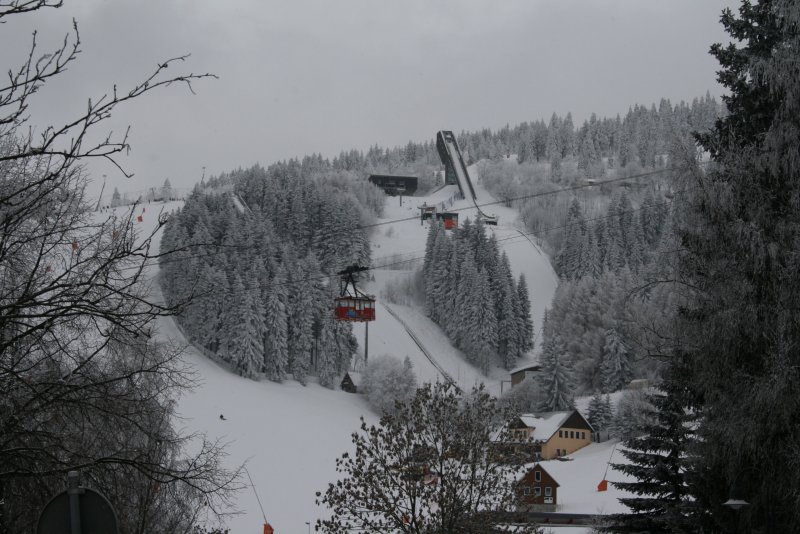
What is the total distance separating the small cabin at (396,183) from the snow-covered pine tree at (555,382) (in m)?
89.6

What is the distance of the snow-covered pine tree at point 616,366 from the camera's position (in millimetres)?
76688

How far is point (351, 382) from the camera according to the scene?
2965 inches

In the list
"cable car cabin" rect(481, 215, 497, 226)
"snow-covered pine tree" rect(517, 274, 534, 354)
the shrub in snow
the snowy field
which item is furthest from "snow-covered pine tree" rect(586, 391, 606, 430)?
"cable car cabin" rect(481, 215, 497, 226)

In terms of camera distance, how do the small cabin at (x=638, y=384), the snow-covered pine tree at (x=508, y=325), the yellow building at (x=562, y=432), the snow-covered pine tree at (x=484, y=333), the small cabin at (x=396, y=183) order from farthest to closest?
the small cabin at (x=396, y=183)
the snow-covered pine tree at (x=508, y=325)
the snow-covered pine tree at (x=484, y=333)
the small cabin at (x=638, y=384)
the yellow building at (x=562, y=432)

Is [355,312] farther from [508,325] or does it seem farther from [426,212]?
[426,212]

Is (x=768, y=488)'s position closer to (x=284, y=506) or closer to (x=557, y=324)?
(x=284, y=506)

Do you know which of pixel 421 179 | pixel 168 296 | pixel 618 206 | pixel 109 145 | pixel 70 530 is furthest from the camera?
pixel 421 179

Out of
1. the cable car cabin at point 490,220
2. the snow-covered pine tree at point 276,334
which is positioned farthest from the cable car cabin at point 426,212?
the snow-covered pine tree at point 276,334

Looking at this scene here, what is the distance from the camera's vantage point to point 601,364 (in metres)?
79.5

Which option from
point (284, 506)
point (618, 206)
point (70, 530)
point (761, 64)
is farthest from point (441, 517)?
point (618, 206)

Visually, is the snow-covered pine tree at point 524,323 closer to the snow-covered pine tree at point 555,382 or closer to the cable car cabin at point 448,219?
the cable car cabin at point 448,219

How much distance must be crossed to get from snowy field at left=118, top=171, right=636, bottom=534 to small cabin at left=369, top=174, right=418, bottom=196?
61.7 metres

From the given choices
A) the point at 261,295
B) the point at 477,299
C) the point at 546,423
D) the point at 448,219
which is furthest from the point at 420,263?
the point at 546,423

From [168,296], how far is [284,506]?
40726mm
